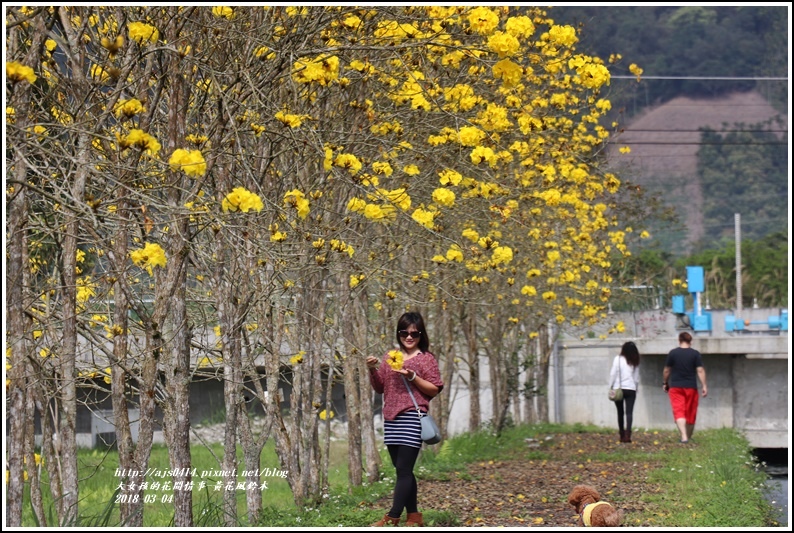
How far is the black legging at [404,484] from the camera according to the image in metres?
8.08

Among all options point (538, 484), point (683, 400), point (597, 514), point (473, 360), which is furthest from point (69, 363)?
point (683, 400)

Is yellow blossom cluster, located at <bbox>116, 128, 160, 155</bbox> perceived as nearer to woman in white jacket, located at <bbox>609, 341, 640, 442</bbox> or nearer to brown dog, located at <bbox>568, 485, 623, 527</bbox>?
brown dog, located at <bbox>568, 485, 623, 527</bbox>

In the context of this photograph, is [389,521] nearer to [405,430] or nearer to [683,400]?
[405,430]

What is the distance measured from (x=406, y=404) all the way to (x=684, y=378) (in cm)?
978

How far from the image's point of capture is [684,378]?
56.2 ft

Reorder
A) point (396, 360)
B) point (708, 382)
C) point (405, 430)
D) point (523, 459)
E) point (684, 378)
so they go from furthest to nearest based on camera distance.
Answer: point (708, 382), point (684, 378), point (523, 459), point (405, 430), point (396, 360)

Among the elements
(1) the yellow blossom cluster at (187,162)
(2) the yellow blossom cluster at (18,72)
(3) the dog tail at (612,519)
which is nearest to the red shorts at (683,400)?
(3) the dog tail at (612,519)

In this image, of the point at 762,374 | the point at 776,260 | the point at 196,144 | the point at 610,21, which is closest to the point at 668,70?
the point at 610,21

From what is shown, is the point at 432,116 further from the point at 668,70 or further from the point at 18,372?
the point at 668,70

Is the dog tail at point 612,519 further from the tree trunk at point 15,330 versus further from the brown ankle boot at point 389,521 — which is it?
the tree trunk at point 15,330

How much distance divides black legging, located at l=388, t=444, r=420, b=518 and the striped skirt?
4 cm

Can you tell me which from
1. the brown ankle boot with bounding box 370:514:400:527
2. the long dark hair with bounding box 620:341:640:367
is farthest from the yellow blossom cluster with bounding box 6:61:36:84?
the long dark hair with bounding box 620:341:640:367

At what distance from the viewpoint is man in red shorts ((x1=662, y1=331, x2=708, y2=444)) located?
1705 centimetres

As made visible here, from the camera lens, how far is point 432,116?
9742mm
